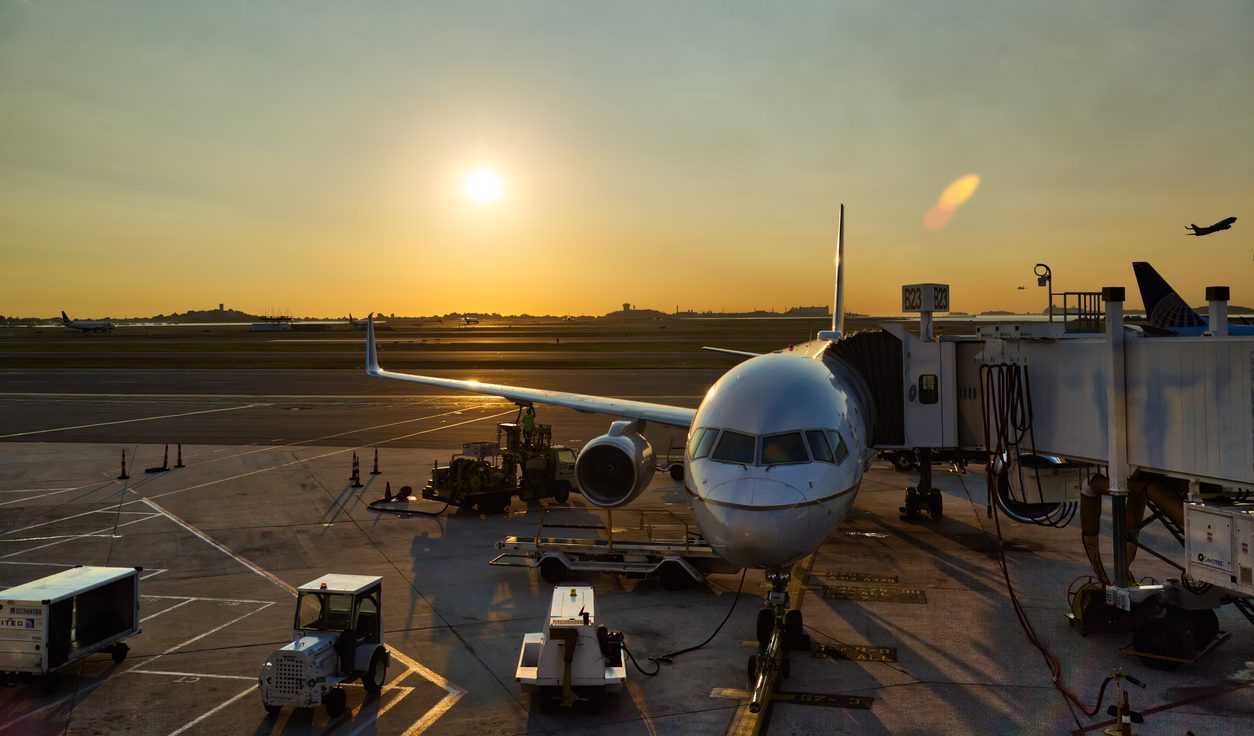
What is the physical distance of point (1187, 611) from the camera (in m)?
13.5

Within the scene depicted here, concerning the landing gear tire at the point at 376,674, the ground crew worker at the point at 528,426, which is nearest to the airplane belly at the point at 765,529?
the landing gear tire at the point at 376,674

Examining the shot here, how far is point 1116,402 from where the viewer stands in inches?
528

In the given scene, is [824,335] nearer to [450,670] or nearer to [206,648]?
[450,670]

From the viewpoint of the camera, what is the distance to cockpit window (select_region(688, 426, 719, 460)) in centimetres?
1412

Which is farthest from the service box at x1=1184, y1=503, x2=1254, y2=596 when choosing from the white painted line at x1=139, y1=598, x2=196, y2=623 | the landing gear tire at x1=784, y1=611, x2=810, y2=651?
the white painted line at x1=139, y1=598, x2=196, y2=623

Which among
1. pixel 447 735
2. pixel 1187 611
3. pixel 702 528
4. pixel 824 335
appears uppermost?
pixel 824 335

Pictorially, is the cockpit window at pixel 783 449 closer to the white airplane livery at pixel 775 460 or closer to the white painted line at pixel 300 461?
the white airplane livery at pixel 775 460

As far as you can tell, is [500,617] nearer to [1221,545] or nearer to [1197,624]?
[1221,545]

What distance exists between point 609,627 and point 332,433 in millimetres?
29647

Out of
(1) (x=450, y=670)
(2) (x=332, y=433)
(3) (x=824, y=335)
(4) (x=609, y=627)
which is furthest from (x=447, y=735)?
(2) (x=332, y=433)

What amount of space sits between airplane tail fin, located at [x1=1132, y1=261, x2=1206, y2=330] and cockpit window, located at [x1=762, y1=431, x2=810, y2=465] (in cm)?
1658

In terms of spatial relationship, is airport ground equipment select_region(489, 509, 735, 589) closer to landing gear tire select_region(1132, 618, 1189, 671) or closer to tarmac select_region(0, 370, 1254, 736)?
tarmac select_region(0, 370, 1254, 736)

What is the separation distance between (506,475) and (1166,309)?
22295mm

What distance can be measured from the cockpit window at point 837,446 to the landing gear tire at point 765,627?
106 inches
